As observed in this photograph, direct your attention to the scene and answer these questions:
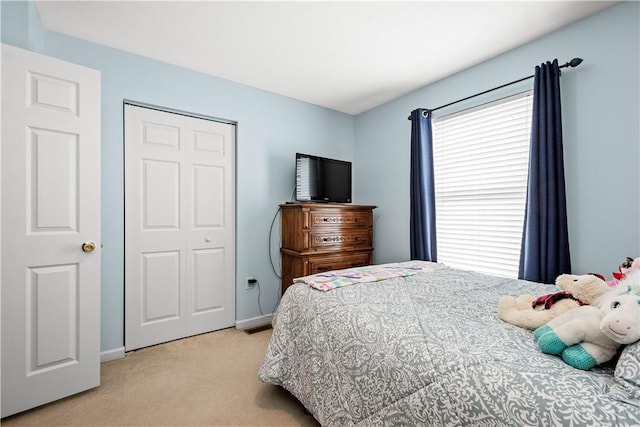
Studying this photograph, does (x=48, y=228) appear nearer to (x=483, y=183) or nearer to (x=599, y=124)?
(x=483, y=183)

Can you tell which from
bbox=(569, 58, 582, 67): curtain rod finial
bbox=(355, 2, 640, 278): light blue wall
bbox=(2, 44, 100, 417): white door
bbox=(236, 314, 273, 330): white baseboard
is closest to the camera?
bbox=(2, 44, 100, 417): white door

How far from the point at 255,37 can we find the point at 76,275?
6.76ft

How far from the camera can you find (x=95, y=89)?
1862 mm

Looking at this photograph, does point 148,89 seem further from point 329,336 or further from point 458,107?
point 458,107

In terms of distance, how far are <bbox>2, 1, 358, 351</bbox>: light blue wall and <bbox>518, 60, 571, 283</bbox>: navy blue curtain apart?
7.01 feet

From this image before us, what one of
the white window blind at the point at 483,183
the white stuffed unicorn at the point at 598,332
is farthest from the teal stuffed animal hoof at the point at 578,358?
the white window blind at the point at 483,183

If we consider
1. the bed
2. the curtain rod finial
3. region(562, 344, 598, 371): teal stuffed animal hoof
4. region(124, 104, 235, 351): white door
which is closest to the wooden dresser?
region(124, 104, 235, 351): white door

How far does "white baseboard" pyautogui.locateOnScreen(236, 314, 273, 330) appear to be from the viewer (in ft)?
9.77

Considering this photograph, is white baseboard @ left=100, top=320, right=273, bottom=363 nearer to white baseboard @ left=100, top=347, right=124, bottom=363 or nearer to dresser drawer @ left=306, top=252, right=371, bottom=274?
white baseboard @ left=100, top=347, right=124, bottom=363

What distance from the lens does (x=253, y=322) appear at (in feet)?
10.1

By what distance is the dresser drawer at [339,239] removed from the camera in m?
A: 2.92

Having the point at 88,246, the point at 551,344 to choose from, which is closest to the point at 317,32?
the point at 88,246

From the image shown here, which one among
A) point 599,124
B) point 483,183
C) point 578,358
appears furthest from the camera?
point 483,183

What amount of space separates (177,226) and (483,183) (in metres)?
2.82
